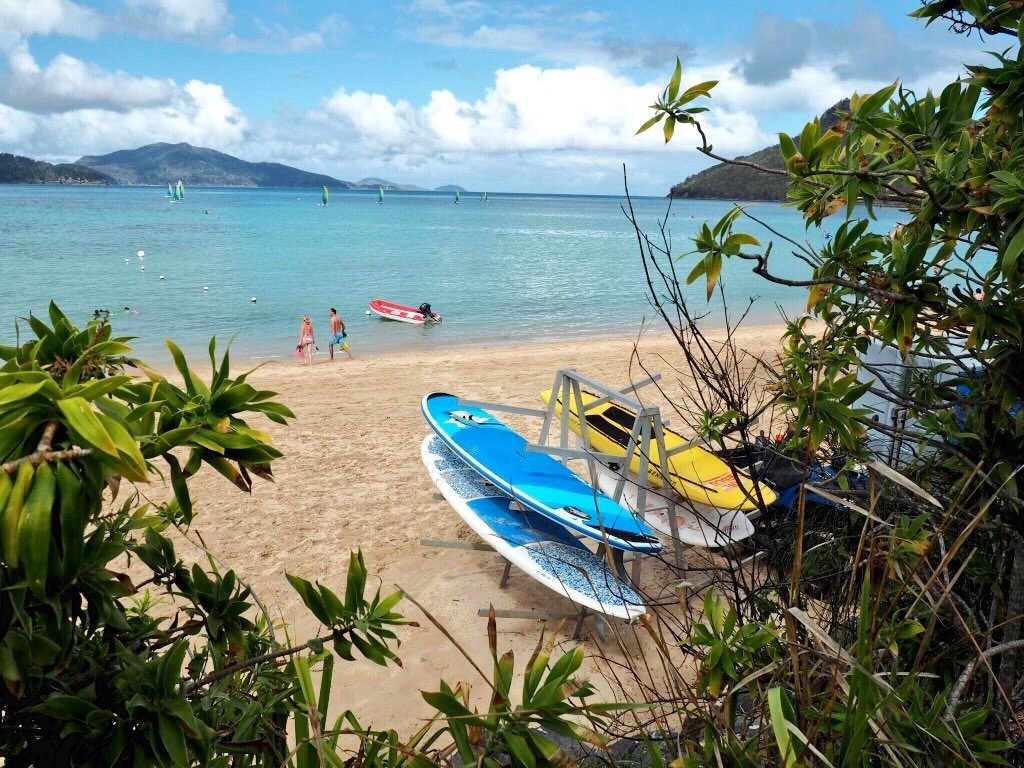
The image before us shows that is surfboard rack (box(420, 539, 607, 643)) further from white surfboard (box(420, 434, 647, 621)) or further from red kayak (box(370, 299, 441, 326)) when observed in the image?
red kayak (box(370, 299, 441, 326))

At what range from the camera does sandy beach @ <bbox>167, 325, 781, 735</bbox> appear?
4871 millimetres

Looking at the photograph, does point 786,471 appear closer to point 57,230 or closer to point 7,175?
point 57,230

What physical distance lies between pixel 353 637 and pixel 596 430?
17.6 ft

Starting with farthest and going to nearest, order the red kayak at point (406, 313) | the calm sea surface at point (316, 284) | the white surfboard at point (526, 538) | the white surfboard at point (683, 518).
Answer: the red kayak at point (406, 313) → the calm sea surface at point (316, 284) → the white surfboard at point (683, 518) → the white surfboard at point (526, 538)

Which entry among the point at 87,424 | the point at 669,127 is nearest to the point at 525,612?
the point at 669,127

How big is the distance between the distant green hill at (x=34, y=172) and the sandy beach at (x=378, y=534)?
188 meters

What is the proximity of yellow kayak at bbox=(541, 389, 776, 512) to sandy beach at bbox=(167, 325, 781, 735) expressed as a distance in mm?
792

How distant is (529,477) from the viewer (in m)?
5.89

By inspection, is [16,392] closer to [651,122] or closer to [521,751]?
[521,751]

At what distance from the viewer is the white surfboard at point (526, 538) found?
4758 millimetres

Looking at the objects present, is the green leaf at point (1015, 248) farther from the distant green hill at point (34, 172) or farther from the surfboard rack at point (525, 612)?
the distant green hill at point (34, 172)

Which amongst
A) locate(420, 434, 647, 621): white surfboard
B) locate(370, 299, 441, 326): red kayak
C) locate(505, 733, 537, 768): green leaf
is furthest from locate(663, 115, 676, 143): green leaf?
→ locate(370, 299, 441, 326): red kayak

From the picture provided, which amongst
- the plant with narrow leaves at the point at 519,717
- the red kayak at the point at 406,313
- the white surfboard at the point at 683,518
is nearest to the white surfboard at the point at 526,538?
the white surfboard at the point at 683,518

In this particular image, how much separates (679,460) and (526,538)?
1.71m
